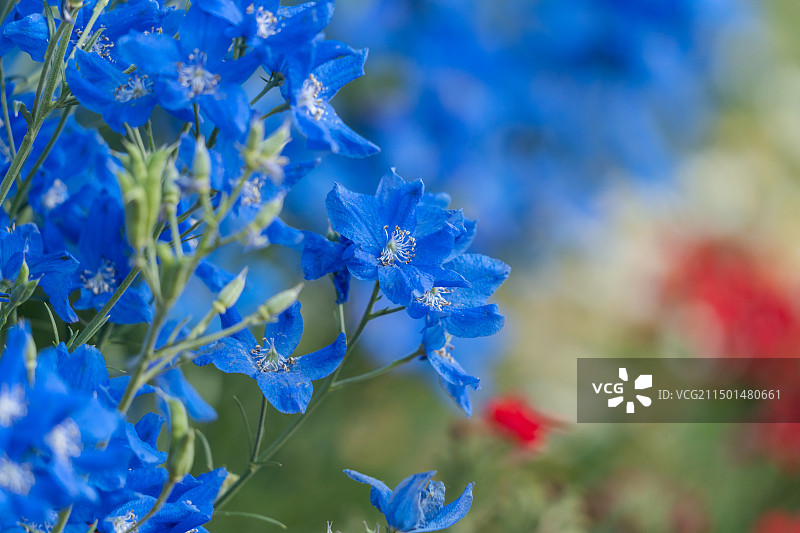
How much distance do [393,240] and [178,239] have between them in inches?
5.4

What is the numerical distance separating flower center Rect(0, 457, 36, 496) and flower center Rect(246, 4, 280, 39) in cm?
21

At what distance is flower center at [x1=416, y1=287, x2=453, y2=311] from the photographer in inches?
15.9

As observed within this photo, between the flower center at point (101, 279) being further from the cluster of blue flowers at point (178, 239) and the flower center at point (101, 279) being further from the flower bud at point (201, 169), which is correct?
the flower bud at point (201, 169)

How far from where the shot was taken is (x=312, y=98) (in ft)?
1.31

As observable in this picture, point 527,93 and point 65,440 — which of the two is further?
point 527,93

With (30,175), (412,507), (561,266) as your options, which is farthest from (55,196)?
(561,266)

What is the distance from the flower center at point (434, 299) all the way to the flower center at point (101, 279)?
0.55 feet

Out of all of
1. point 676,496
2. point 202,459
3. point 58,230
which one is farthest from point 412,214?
point 676,496

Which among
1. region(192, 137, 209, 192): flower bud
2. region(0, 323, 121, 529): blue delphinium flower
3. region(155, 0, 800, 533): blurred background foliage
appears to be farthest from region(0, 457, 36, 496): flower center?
region(155, 0, 800, 533): blurred background foliage

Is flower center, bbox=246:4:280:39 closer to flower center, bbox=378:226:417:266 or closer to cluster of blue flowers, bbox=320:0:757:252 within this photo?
flower center, bbox=378:226:417:266

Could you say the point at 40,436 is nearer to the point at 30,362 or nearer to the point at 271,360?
the point at 30,362

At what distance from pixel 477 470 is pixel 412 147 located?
76 centimetres

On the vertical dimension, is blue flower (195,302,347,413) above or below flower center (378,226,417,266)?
below

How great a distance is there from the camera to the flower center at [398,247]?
1.33 feet
